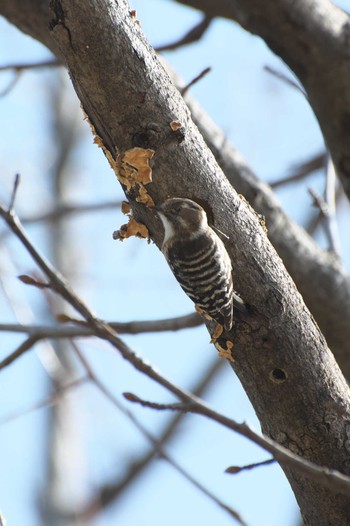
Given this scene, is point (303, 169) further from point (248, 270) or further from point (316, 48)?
point (248, 270)

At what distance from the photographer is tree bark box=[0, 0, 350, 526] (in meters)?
3.12

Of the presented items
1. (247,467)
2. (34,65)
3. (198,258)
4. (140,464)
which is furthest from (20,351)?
(140,464)

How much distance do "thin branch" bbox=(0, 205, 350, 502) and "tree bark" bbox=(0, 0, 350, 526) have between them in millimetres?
691

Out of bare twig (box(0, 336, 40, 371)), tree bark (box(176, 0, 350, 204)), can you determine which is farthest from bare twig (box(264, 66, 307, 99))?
bare twig (box(0, 336, 40, 371))

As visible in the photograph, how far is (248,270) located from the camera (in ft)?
10.9

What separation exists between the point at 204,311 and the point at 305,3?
2.20m

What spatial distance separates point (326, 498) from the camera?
3.38m

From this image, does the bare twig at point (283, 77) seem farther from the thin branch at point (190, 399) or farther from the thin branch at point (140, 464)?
the thin branch at point (140, 464)

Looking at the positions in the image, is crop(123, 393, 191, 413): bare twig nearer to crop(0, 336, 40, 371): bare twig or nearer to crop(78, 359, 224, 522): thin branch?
crop(0, 336, 40, 371): bare twig

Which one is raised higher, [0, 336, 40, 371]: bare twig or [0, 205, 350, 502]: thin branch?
[0, 205, 350, 502]: thin branch

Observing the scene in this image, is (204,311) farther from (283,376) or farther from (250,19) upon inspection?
(250,19)

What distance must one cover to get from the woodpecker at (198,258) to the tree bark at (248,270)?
0.20ft

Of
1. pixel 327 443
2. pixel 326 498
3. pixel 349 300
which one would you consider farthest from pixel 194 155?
pixel 349 300

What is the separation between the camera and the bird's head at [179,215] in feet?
11.0
